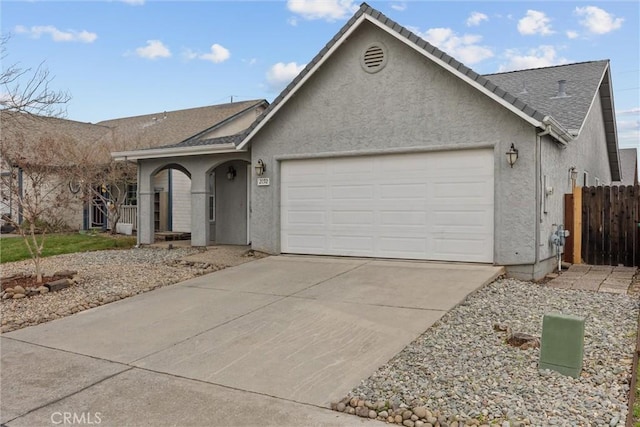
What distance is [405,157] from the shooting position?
977 centimetres

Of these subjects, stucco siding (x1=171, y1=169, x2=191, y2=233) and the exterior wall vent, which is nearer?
the exterior wall vent

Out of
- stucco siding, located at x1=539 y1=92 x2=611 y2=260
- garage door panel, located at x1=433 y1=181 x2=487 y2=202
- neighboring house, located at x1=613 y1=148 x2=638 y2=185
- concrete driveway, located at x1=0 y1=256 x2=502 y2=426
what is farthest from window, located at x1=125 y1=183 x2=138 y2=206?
neighboring house, located at x1=613 y1=148 x2=638 y2=185

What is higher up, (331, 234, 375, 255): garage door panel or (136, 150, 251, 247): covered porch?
(136, 150, 251, 247): covered porch

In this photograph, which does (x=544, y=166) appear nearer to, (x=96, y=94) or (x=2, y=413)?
(x=2, y=413)

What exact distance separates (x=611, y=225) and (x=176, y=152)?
11.4 metres

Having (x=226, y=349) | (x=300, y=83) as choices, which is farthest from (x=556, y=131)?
(x=226, y=349)

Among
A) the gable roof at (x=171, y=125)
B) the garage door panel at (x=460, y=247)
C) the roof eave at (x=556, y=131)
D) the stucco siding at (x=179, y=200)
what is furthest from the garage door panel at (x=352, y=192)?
the gable roof at (x=171, y=125)

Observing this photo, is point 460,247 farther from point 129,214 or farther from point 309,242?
point 129,214

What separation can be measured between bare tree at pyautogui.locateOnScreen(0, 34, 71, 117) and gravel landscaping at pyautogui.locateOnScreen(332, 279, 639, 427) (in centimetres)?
1137

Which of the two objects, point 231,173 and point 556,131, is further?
point 231,173

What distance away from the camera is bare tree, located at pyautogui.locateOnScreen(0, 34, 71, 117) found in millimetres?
11344

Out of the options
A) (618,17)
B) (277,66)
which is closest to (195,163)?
(618,17)

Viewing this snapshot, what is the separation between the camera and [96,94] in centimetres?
1641

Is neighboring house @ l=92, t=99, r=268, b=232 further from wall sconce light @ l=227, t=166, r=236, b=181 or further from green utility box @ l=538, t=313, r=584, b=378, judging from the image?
green utility box @ l=538, t=313, r=584, b=378
